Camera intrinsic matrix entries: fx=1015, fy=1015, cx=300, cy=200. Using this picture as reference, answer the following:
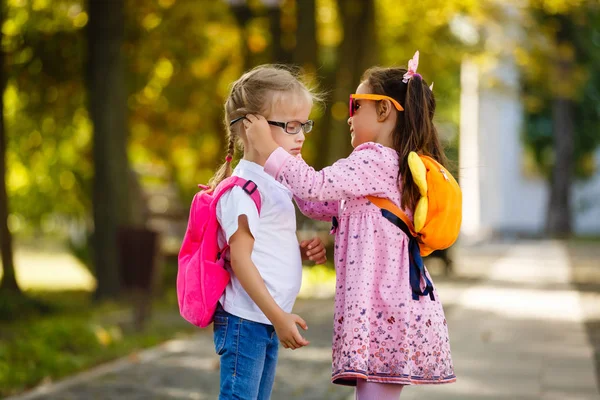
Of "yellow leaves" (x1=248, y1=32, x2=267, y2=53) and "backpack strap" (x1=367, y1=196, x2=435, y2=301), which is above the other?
"yellow leaves" (x1=248, y1=32, x2=267, y2=53)

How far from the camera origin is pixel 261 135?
3.33m

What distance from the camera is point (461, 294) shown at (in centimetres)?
1366

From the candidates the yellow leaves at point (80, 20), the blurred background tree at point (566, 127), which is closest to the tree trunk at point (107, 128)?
the yellow leaves at point (80, 20)

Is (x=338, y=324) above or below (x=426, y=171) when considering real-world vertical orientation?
below

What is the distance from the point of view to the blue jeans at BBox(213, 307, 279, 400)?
3309mm

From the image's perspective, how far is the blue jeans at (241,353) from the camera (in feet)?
10.9

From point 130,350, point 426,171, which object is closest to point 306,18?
point 130,350

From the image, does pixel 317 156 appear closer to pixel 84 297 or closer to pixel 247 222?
pixel 84 297

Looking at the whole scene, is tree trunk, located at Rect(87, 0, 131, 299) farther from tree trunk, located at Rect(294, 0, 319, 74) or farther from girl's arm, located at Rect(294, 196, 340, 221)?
girl's arm, located at Rect(294, 196, 340, 221)

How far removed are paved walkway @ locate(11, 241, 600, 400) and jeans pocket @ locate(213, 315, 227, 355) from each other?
275 cm

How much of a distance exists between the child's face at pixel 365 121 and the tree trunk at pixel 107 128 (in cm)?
962

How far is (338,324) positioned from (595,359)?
4.89m

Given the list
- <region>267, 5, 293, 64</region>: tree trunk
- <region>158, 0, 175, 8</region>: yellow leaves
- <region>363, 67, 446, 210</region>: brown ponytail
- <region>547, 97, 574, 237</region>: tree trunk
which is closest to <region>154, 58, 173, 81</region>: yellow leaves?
<region>158, 0, 175, 8</region>: yellow leaves

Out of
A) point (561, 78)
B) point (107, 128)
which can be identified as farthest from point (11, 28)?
point (561, 78)
